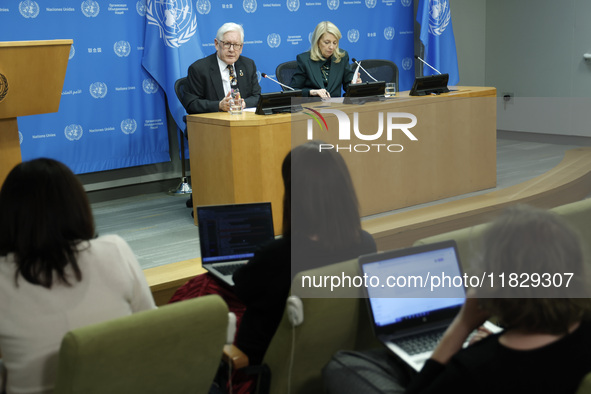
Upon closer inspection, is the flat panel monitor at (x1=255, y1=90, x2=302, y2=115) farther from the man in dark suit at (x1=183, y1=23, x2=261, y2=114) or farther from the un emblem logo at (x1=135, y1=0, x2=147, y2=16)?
the un emblem logo at (x1=135, y1=0, x2=147, y2=16)

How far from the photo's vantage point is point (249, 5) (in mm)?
6207

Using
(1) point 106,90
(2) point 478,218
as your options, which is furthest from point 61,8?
(2) point 478,218

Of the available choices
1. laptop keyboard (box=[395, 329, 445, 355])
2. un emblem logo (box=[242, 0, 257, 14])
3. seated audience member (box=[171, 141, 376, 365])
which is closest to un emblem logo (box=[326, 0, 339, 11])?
un emblem logo (box=[242, 0, 257, 14])

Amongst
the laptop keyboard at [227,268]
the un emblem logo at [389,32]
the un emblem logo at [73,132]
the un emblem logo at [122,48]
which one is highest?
the un emblem logo at [389,32]

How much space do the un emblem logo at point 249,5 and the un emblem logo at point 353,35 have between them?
1.15 m

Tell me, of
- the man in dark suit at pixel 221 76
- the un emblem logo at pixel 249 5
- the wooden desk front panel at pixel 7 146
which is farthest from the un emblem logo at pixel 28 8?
the wooden desk front panel at pixel 7 146

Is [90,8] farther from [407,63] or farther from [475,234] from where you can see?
[475,234]

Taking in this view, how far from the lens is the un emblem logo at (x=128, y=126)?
5681 millimetres

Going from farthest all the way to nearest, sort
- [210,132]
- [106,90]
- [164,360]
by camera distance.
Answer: [106,90] < [210,132] < [164,360]

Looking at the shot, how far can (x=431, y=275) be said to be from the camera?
6.77ft

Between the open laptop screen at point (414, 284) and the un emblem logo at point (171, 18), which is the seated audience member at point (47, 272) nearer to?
the open laptop screen at point (414, 284)

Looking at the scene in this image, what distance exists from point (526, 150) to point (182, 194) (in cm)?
388

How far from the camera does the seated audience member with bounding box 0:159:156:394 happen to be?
174 centimetres

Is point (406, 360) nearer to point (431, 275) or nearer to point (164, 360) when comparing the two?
point (431, 275)
